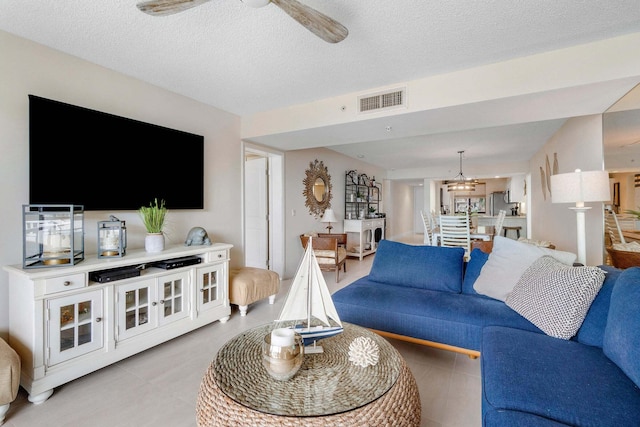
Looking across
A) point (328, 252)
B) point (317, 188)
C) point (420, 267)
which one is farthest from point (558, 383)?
point (317, 188)

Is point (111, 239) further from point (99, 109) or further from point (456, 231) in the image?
point (456, 231)

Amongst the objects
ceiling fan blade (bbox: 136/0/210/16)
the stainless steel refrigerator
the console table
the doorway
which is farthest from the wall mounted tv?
the stainless steel refrigerator

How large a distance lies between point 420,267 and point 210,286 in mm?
2055

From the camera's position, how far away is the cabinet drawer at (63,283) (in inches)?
70.0

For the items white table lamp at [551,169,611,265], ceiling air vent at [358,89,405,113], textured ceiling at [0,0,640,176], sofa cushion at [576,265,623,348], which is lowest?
sofa cushion at [576,265,623,348]

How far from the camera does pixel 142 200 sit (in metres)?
2.72

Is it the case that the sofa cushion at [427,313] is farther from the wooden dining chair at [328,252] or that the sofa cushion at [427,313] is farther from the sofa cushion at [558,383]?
the wooden dining chair at [328,252]

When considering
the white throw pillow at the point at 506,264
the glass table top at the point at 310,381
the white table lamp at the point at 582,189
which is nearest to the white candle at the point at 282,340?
the glass table top at the point at 310,381

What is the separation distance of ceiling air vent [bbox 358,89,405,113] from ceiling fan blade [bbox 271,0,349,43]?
1.26 metres

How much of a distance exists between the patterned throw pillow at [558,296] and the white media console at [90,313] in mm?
2659

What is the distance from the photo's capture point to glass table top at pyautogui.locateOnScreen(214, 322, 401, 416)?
1.03 m

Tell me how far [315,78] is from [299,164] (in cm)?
238

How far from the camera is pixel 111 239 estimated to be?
2.26m

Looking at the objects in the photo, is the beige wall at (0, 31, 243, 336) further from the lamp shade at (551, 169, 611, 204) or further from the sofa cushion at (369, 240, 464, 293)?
the lamp shade at (551, 169, 611, 204)
